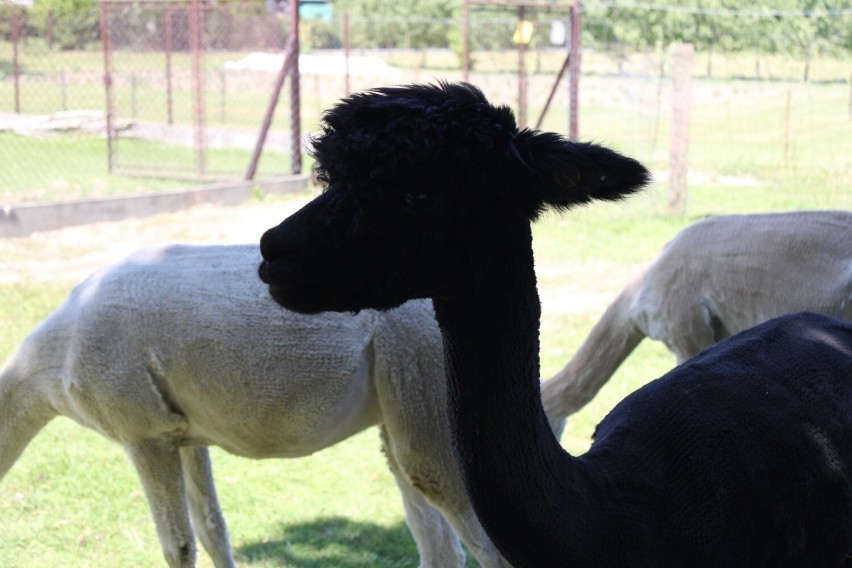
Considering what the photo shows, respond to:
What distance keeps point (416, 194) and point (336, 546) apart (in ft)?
11.3

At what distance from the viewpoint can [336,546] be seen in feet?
17.0

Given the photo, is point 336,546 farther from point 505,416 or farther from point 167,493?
point 505,416

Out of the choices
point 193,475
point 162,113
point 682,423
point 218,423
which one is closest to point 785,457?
point 682,423

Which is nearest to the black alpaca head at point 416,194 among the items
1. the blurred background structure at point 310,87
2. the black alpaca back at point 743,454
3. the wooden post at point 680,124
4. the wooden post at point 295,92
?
the black alpaca back at point 743,454

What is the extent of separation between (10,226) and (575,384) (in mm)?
8303

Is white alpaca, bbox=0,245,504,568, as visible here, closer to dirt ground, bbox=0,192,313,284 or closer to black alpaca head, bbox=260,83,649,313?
black alpaca head, bbox=260,83,649,313

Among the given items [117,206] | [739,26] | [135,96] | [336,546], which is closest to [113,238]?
[117,206]

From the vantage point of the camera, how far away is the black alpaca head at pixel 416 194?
205 centimetres

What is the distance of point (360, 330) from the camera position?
384 cm

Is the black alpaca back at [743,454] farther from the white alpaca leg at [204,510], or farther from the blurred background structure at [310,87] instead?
the blurred background structure at [310,87]

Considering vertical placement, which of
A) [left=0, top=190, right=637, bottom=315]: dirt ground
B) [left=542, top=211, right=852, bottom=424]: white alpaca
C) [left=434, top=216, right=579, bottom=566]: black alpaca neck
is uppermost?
[left=434, top=216, right=579, bottom=566]: black alpaca neck

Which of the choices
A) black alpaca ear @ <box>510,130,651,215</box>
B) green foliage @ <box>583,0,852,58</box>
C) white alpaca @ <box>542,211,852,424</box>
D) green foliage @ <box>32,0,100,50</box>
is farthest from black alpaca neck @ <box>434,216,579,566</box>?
green foliage @ <box>32,0,100,50</box>

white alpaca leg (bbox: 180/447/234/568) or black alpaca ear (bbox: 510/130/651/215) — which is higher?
black alpaca ear (bbox: 510/130/651/215)

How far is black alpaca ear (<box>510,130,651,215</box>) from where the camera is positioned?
2.06 meters
